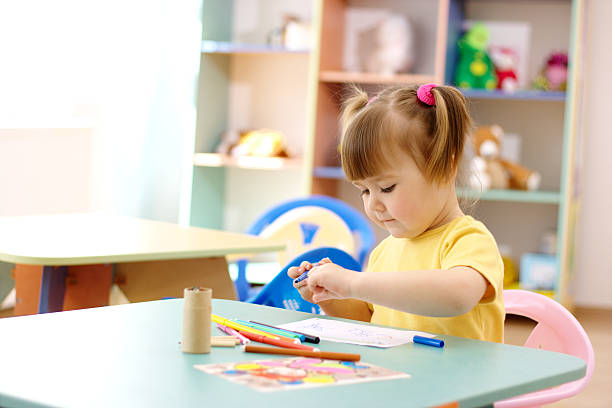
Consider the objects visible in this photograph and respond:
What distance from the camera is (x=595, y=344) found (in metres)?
3.37

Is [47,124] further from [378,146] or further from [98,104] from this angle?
[378,146]

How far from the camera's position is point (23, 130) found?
11.0 feet

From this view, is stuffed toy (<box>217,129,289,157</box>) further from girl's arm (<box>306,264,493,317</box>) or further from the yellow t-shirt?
girl's arm (<box>306,264,493,317</box>)

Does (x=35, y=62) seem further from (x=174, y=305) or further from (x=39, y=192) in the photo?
(x=174, y=305)

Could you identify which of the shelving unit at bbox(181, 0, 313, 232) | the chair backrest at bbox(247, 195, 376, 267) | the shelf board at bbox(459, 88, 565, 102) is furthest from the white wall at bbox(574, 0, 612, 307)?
the chair backrest at bbox(247, 195, 376, 267)

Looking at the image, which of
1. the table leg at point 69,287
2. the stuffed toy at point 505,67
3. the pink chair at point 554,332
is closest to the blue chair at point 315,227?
the table leg at point 69,287

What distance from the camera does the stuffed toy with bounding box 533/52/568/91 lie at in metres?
3.83

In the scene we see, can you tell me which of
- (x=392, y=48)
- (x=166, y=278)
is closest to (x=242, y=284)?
(x=166, y=278)

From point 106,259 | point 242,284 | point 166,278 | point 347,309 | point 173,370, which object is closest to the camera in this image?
point 173,370

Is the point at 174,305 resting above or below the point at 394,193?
below

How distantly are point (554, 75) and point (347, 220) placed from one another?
1711 mm

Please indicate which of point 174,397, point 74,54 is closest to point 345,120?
point 174,397

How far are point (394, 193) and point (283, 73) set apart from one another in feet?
10.7

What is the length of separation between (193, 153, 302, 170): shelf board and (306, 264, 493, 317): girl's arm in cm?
294
